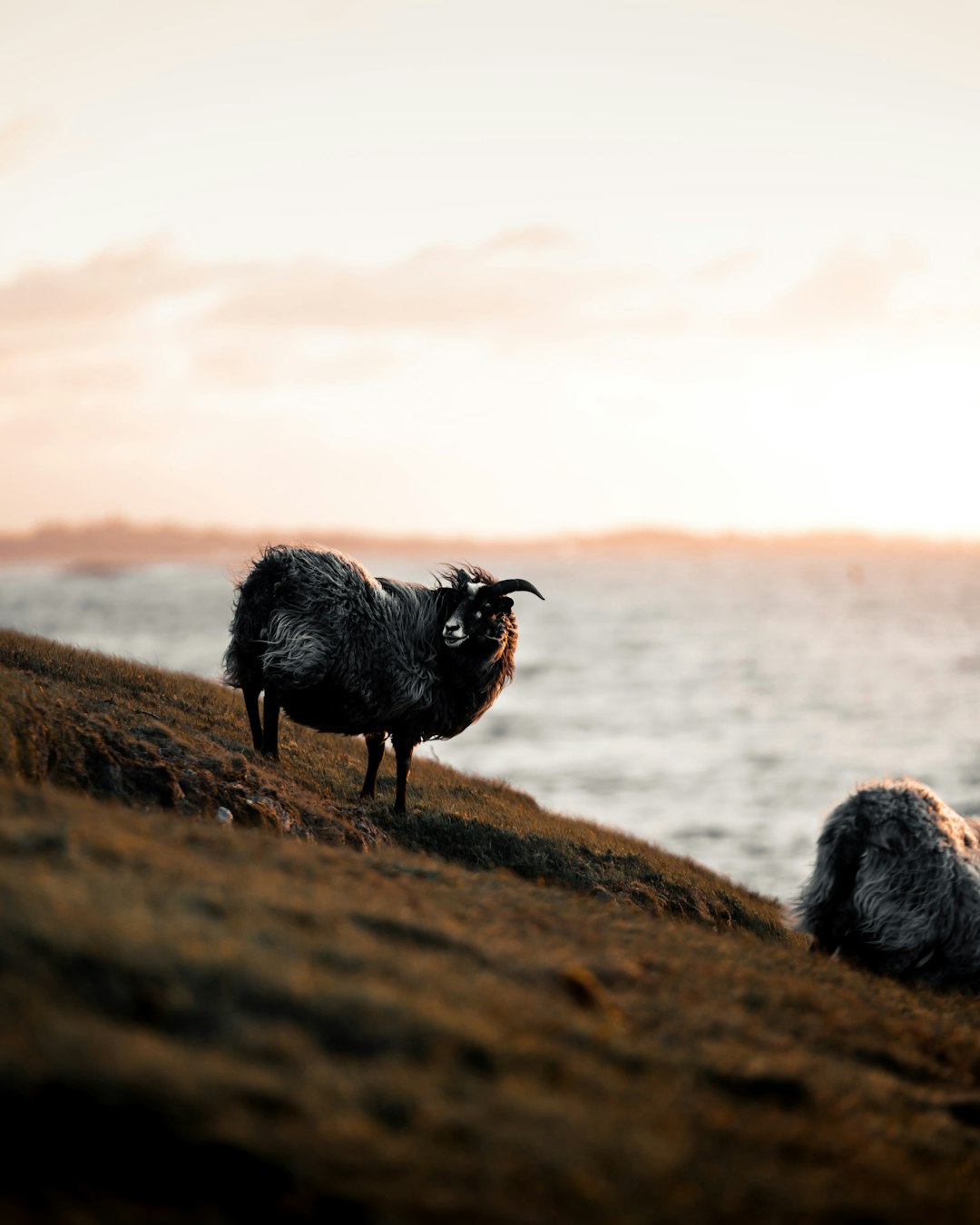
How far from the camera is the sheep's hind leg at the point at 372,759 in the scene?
1499cm

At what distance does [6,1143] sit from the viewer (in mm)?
4863

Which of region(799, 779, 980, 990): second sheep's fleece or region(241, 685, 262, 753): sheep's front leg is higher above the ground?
region(241, 685, 262, 753): sheep's front leg

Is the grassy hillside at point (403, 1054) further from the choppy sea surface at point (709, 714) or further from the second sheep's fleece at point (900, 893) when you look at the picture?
the choppy sea surface at point (709, 714)

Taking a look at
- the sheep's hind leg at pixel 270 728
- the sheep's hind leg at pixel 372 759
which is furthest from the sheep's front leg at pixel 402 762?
the sheep's hind leg at pixel 270 728

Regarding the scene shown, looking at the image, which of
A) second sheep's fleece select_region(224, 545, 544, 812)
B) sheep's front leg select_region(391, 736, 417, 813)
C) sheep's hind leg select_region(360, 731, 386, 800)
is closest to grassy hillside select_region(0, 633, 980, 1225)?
second sheep's fleece select_region(224, 545, 544, 812)

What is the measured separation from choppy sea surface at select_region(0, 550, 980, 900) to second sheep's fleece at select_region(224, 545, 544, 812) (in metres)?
2.02

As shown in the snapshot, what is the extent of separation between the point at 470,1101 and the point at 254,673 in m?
9.15

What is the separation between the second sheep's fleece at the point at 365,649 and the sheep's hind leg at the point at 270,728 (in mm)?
13

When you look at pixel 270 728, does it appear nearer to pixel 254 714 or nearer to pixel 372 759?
pixel 254 714

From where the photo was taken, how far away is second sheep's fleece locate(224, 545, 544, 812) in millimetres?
13750

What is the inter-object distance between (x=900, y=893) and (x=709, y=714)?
180 ft

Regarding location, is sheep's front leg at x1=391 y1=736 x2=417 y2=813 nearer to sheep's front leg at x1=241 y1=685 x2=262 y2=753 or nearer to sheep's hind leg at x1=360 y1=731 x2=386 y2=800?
sheep's hind leg at x1=360 y1=731 x2=386 y2=800

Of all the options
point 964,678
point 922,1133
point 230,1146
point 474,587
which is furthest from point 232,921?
point 964,678

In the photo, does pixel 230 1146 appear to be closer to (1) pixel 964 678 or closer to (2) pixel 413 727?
(2) pixel 413 727
